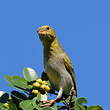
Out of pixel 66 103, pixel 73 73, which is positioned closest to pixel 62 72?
pixel 73 73

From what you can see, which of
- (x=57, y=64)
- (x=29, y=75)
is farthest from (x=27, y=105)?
(x=57, y=64)

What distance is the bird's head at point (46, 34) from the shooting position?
5.69m

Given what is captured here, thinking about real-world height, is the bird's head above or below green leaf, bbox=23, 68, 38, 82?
above

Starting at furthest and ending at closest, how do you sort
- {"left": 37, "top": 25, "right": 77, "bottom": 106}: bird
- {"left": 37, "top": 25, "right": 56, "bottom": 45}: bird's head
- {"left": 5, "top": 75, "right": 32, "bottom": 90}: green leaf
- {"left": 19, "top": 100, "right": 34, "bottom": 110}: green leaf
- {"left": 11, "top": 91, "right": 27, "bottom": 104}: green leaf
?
{"left": 37, "top": 25, "right": 77, "bottom": 106}: bird < {"left": 37, "top": 25, "right": 56, "bottom": 45}: bird's head < {"left": 5, "top": 75, "right": 32, "bottom": 90}: green leaf < {"left": 11, "top": 91, "right": 27, "bottom": 104}: green leaf < {"left": 19, "top": 100, "right": 34, "bottom": 110}: green leaf

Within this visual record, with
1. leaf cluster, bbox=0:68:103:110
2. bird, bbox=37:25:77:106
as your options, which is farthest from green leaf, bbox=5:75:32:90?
bird, bbox=37:25:77:106

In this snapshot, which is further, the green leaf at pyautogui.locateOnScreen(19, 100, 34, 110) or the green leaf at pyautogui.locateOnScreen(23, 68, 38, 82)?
the green leaf at pyautogui.locateOnScreen(23, 68, 38, 82)

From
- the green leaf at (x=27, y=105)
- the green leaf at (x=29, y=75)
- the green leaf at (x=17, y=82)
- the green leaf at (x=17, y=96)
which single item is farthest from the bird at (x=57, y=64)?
the green leaf at (x=27, y=105)

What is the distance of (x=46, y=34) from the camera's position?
19.6ft

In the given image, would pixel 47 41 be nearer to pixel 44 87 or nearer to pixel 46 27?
pixel 46 27

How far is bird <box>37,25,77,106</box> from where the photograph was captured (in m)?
6.14

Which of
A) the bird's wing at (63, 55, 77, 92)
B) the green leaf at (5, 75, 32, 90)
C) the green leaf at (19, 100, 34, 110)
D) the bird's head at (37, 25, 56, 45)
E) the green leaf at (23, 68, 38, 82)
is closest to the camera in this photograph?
the green leaf at (19, 100, 34, 110)

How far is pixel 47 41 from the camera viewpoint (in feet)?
20.8

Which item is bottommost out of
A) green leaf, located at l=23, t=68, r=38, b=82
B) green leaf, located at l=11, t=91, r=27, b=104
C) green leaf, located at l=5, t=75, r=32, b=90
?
green leaf, located at l=11, t=91, r=27, b=104

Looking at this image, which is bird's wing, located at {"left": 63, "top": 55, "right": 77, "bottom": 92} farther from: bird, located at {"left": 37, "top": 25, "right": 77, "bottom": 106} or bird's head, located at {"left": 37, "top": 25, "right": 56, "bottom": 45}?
bird's head, located at {"left": 37, "top": 25, "right": 56, "bottom": 45}
